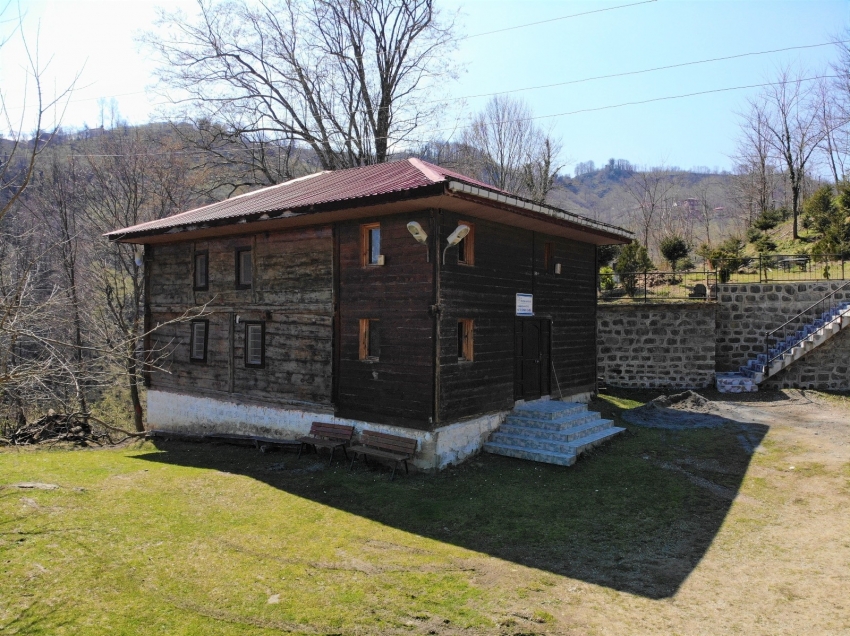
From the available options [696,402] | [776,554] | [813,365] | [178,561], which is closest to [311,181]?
[178,561]

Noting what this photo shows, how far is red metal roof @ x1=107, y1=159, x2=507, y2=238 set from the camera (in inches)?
391

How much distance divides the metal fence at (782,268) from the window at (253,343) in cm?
1455

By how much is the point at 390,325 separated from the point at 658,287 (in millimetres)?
14204

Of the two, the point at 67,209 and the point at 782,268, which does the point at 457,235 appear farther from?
the point at 67,209

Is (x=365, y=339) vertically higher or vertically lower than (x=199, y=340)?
higher

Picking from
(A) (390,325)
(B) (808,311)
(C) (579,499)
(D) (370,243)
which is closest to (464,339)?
(A) (390,325)

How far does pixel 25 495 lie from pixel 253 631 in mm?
5562

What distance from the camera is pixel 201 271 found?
14.5 meters

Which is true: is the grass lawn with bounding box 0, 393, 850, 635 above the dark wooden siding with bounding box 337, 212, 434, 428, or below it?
below

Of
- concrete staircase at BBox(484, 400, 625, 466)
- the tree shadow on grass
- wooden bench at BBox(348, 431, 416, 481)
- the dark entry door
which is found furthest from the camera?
the dark entry door

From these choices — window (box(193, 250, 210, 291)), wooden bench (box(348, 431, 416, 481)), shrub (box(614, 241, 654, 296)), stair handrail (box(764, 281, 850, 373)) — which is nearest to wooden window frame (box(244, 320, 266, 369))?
window (box(193, 250, 210, 291))

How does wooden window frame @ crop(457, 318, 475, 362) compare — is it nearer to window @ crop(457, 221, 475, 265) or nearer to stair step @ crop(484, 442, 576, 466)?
window @ crop(457, 221, 475, 265)

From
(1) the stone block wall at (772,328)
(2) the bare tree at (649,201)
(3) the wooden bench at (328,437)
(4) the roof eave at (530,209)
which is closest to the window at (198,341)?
(3) the wooden bench at (328,437)

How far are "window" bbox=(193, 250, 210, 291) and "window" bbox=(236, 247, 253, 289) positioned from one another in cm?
132
